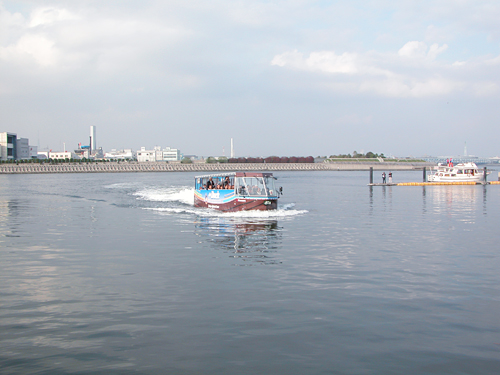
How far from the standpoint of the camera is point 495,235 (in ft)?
78.9

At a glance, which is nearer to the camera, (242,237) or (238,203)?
(242,237)

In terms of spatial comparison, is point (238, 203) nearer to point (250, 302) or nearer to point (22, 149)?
point (250, 302)

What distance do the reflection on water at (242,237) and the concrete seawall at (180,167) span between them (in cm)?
13523

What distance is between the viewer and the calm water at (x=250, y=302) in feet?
28.9

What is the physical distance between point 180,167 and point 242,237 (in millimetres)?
155424

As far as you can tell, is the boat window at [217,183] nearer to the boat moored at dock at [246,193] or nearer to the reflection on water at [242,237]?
the boat moored at dock at [246,193]

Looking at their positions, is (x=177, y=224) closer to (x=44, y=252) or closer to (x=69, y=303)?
(x=44, y=252)

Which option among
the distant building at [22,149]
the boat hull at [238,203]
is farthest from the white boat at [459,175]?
the distant building at [22,149]

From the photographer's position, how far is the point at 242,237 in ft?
77.2

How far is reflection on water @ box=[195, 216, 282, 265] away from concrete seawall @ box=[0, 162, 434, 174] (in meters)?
135

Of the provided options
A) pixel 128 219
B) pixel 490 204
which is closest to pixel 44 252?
pixel 128 219

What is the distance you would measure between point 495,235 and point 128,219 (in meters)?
22.6

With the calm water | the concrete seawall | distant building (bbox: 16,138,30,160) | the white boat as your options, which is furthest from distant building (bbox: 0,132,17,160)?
the calm water

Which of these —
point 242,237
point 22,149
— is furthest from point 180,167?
point 242,237
